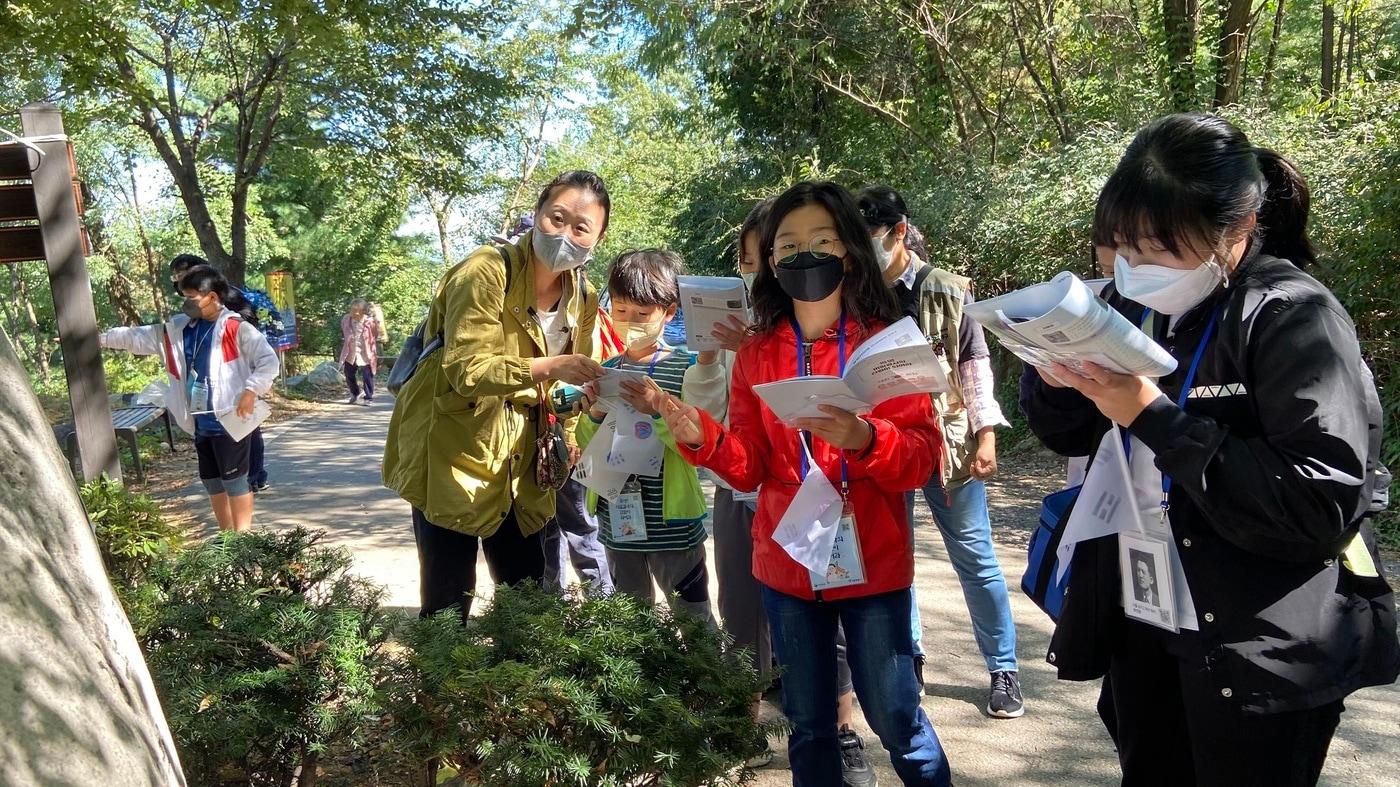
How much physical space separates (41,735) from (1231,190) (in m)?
2.13

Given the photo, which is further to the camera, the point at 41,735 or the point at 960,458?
the point at 960,458

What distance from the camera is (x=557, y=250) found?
3.47 m

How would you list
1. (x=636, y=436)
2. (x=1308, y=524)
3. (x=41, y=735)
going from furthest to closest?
(x=636, y=436), (x=1308, y=524), (x=41, y=735)

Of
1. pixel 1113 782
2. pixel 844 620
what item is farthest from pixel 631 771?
pixel 1113 782

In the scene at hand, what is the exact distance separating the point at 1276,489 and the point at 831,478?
47.6 inches

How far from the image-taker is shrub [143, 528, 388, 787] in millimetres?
2658

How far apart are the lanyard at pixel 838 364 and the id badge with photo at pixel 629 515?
1.19 metres

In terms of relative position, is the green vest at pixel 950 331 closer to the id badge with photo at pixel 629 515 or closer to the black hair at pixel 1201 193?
the id badge with photo at pixel 629 515

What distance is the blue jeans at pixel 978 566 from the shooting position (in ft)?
13.2

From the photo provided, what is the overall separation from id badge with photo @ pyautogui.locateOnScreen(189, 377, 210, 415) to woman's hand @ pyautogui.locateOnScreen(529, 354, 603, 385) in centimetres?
407

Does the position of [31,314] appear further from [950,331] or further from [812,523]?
[812,523]

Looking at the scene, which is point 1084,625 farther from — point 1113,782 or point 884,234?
point 884,234

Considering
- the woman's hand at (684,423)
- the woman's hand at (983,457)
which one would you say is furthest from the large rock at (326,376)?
the woman's hand at (684,423)

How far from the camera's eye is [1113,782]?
349cm
